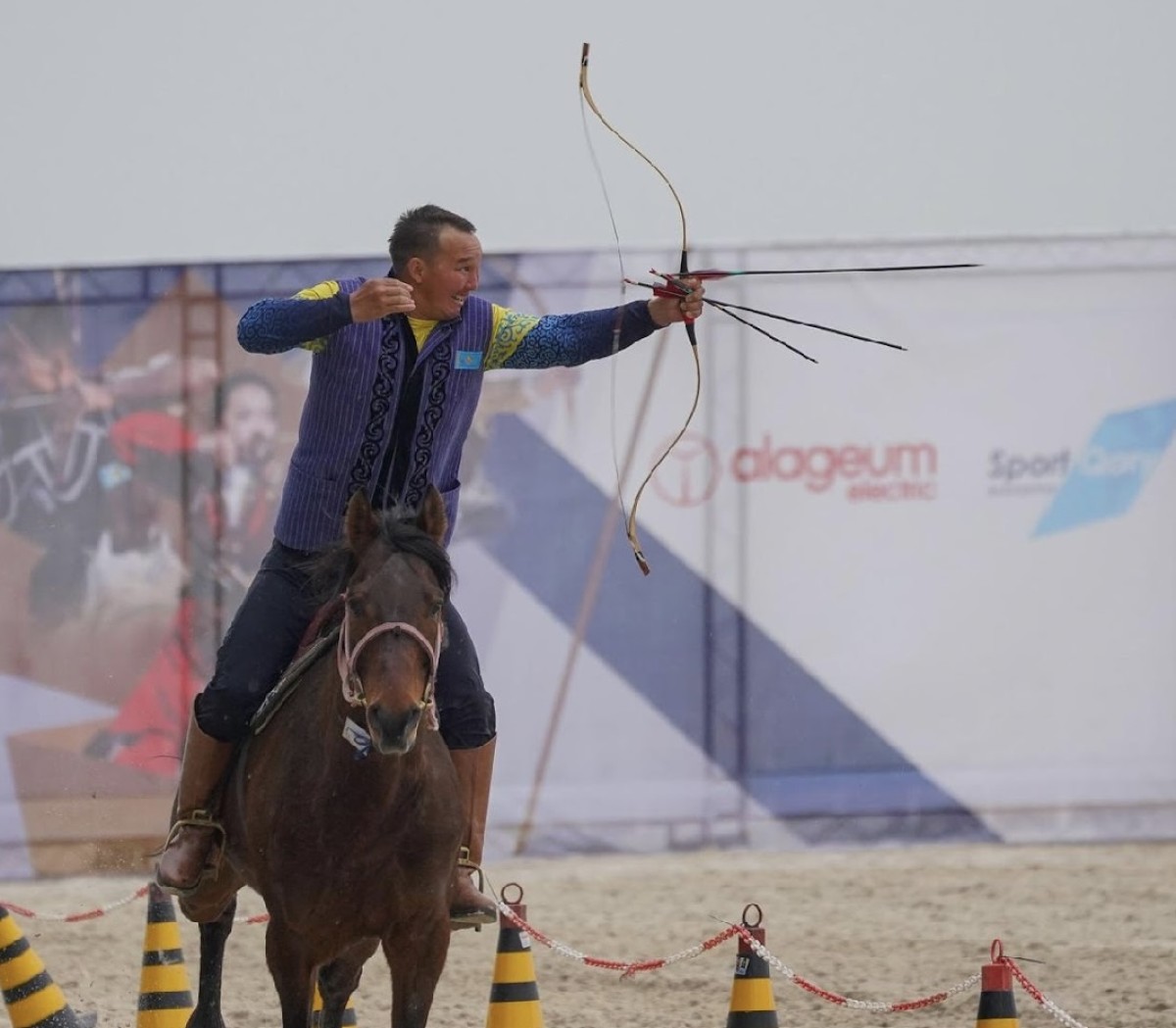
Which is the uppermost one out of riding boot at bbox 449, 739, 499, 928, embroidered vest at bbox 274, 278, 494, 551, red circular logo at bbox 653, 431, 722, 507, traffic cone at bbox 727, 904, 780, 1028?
embroidered vest at bbox 274, 278, 494, 551

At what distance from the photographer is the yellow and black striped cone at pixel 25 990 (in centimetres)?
744

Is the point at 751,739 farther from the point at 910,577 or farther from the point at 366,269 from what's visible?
the point at 366,269

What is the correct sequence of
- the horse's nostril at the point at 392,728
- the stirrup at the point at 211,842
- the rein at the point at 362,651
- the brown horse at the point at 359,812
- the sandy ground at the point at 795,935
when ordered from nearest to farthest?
the horse's nostril at the point at 392,728 → the rein at the point at 362,651 → the brown horse at the point at 359,812 → the stirrup at the point at 211,842 → the sandy ground at the point at 795,935

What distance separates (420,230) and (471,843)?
1.86 metres

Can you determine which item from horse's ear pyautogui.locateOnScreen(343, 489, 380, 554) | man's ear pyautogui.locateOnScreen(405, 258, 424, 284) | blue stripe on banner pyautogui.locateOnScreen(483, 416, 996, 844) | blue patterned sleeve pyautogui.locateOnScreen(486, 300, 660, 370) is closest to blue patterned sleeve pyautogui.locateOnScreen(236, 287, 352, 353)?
man's ear pyautogui.locateOnScreen(405, 258, 424, 284)

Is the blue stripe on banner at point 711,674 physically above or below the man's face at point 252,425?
below

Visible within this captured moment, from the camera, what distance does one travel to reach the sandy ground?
27.6ft

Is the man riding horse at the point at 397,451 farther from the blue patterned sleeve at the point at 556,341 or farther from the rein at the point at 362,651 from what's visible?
the rein at the point at 362,651

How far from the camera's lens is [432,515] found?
5.78 metres

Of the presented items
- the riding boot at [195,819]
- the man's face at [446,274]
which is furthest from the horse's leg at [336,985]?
the man's face at [446,274]

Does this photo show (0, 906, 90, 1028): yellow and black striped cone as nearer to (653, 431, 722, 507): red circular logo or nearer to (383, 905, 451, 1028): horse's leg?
(383, 905, 451, 1028): horse's leg

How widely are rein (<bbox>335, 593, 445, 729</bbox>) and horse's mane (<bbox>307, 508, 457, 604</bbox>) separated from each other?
0.14 m

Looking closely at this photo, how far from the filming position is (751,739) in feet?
42.1

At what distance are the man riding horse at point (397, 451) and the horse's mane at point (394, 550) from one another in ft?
1.33
